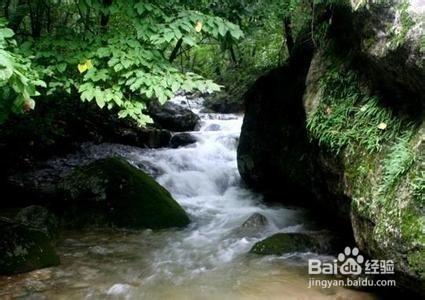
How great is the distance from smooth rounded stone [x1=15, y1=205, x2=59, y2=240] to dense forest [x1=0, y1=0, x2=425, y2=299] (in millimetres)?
39

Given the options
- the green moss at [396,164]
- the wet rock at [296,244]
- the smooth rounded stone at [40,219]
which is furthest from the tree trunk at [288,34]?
the smooth rounded stone at [40,219]

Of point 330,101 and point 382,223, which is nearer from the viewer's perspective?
point 382,223

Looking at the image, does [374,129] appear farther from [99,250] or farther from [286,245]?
[99,250]

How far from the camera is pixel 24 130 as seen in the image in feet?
27.2

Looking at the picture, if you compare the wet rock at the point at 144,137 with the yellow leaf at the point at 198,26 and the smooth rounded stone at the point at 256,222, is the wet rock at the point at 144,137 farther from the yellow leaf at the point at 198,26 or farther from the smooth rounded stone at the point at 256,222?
the yellow leaf at the point at 198,26

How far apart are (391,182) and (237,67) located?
9.40m

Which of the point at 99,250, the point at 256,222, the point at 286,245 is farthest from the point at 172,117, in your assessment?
the point at 286,245

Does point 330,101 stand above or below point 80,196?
above

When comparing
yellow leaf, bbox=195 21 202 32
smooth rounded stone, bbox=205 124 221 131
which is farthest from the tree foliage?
smooth rounded stone, bbox=205 124 221 131

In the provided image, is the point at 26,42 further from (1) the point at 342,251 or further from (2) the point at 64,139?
(2) the point at 64,139

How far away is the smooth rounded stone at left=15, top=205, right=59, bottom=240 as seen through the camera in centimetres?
661

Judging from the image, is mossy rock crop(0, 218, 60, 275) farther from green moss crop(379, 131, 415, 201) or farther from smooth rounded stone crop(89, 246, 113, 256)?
green moss crop(379, 131, 415, 201)

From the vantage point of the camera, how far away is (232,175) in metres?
10.4

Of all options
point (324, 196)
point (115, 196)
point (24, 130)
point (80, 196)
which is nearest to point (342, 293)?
point (324, 196)
